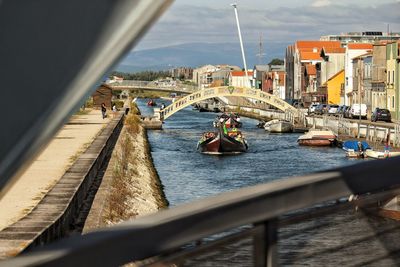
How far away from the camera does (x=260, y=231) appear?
139 cm

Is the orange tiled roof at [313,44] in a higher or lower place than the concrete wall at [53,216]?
higher

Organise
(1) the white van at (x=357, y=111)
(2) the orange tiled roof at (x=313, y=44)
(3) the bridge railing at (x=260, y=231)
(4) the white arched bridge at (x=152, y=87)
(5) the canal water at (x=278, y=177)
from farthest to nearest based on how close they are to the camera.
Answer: (2) the orange tiled roof at (x=313, y=44)
(4) the white arched bridge at (x=152, y=87)
(1) the white van at (x=357, y=111)
(5) the canal water at (x=278, y=177)
(3) the bridge railing at (x=260, y=231)

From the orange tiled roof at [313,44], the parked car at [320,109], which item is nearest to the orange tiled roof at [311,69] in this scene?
the orange tiled roof at [313,44]

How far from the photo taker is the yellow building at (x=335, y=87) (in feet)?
199

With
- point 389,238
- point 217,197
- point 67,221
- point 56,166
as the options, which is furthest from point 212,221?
point 56,166

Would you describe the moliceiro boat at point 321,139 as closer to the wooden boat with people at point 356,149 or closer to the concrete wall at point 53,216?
the wooden boat with people at point 356,149

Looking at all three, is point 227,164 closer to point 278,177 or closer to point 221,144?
point 221,144

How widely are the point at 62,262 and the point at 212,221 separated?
359 mm

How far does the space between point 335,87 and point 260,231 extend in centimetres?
6177

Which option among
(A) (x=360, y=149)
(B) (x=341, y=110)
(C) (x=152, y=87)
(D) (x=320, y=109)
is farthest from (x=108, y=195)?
(C) (x=152, y=87)

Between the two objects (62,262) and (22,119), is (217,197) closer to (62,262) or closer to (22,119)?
(62,262)

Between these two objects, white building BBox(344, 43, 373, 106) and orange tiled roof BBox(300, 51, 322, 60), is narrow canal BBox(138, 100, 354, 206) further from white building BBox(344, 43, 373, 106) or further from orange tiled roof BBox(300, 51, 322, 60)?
orange tiled roof BBox(300, 51, 322, 60)

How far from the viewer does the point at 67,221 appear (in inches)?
387

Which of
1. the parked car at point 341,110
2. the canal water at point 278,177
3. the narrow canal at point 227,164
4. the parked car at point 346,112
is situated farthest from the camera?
the parked car at point 341,110
